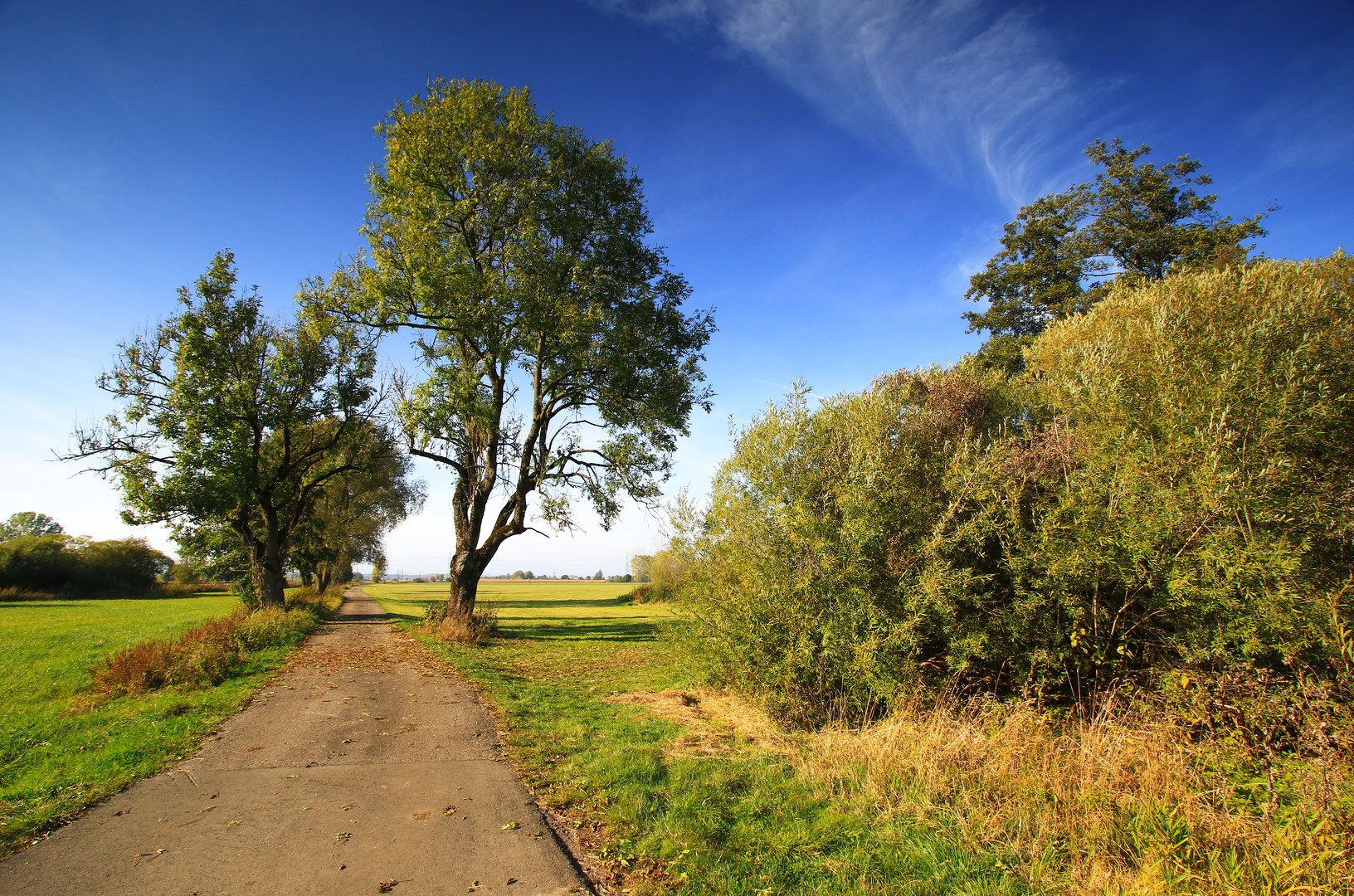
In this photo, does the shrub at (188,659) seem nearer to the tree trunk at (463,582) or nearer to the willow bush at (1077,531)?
the tree trunk at (463,582)

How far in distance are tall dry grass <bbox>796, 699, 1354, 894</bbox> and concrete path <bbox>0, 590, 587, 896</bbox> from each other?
352 cm

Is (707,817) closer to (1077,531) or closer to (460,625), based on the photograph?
(1077,531)

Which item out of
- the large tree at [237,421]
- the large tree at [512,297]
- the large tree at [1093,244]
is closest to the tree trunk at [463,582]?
the large tree at [512,297]

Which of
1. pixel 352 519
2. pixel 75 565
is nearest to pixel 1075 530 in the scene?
pixel 352 519

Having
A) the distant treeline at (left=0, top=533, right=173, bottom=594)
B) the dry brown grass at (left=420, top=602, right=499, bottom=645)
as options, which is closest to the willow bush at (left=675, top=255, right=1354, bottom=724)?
the dry brown grass at (left=420, top=602, right=499, bottom=645)

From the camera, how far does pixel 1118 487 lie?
23.6 ft

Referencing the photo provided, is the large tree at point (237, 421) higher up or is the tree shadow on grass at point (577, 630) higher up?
the large tree at point (237, 421)

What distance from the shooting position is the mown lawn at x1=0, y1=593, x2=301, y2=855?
16.9ft

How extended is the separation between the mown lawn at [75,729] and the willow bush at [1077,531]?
291 inches

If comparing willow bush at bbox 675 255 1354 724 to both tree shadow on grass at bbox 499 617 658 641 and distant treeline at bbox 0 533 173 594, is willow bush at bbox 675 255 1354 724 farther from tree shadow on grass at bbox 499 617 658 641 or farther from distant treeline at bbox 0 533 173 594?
distant treeline at bbox 0 533 173 594

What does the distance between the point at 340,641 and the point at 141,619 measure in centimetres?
1519

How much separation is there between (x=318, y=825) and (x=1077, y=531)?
9.23m

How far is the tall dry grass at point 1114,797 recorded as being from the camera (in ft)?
13.1

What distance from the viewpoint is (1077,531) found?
7195 mm
